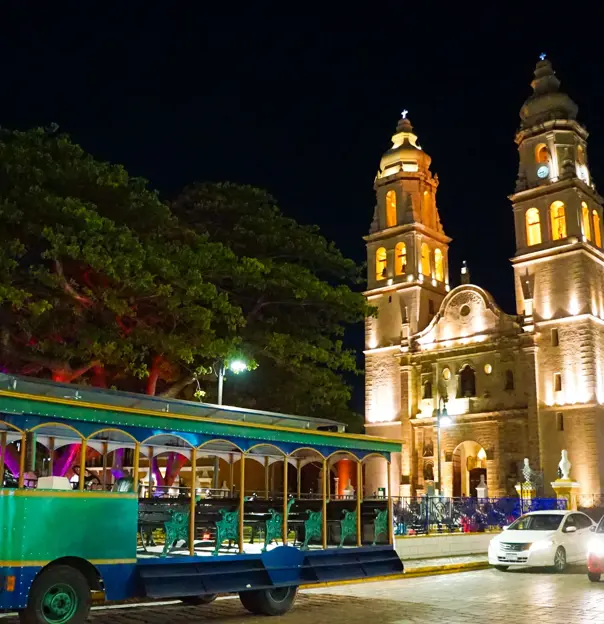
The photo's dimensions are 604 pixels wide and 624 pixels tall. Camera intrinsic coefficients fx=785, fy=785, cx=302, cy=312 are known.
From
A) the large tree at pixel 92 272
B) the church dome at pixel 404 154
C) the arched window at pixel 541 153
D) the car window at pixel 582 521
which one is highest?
the church dome at pixel 404 154

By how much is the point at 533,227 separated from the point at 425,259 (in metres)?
7.22

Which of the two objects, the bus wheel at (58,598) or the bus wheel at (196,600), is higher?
the bus wheel at (58,598)

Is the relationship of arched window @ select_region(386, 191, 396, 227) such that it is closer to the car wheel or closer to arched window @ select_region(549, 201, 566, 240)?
arched window @ select_region(549, 201, 566, 240)

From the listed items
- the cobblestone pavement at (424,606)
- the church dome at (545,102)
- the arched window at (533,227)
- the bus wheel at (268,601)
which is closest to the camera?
the cobblestone pavement at (424,606)

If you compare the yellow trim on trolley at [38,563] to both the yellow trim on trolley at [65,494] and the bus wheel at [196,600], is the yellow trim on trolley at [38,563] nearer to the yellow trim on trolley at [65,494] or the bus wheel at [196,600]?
the yellow trim on trolley at [65,494]

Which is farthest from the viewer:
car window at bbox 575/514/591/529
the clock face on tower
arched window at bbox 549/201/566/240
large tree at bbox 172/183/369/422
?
the clock face on tower

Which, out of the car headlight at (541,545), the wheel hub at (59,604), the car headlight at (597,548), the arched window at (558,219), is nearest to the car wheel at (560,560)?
the car headlight at (541,545)

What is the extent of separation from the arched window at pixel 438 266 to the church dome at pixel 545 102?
899 cm

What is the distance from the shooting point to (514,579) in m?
15.0

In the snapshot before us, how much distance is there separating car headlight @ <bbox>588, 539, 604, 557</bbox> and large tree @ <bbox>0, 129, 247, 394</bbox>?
31.0ft

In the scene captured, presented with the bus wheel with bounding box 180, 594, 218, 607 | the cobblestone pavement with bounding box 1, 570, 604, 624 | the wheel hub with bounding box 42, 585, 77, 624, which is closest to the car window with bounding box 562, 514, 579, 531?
the cobblestone pavement with bounding box 1, 570, 604, 624

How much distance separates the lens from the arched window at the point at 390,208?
48188 millimetres

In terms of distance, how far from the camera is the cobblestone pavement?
10.1 m

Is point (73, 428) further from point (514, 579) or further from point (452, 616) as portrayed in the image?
point (514, 579)
